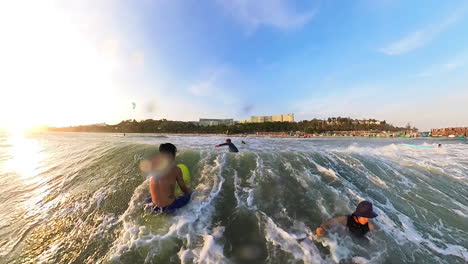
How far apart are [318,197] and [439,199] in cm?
445

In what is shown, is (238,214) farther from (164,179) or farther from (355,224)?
(355,224)

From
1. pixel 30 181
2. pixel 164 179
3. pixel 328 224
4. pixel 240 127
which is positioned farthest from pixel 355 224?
pixel 240 127

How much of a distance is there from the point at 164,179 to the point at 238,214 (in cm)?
195

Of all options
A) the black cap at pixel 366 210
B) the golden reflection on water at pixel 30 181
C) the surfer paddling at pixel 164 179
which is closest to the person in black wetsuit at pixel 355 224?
the black cap at pixel 366 210

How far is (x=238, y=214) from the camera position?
491 centimetres

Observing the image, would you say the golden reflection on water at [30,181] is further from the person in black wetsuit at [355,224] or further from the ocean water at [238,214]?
the person in black wetsuit at [355,224]

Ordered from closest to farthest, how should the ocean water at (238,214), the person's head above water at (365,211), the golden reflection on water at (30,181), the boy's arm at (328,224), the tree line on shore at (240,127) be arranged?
the person's head above water at (365,211) → the ocean water at (238,214) → the boy's arm at (328,224) → the golden reflection on water at (30,181) → the tree line on shore at (240,127)

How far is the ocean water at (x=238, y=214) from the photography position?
153 inches

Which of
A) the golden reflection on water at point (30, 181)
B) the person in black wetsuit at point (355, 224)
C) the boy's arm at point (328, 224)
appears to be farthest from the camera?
the golden reflection on water at point (30, 181)

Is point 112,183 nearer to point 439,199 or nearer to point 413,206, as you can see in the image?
point 413,206

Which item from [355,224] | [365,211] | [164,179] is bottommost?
[355,224]

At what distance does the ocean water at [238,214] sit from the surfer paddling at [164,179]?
273 mm

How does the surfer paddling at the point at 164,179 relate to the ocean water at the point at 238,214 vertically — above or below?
above

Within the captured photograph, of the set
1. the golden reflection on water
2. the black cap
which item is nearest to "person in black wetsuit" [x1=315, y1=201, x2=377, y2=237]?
the black cap
